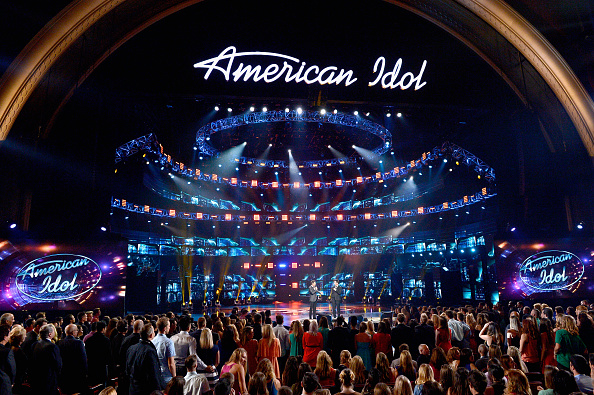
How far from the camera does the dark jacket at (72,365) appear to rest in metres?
7.08

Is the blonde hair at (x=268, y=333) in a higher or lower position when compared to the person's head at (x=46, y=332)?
lower

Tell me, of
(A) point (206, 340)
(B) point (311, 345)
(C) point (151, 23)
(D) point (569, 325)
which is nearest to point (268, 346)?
(B) point (311, 345)

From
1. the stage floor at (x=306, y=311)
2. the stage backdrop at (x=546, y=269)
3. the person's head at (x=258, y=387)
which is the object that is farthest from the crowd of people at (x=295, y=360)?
the stage floor at (x=306, y=311)

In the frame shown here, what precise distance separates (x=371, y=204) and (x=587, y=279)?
82.0ft

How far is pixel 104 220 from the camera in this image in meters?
19.1

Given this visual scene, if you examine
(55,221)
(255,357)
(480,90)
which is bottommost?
(255,357)

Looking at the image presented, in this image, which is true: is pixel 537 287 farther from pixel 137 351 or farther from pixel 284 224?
pixel 284 224

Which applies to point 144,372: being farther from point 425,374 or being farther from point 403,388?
point 425,374

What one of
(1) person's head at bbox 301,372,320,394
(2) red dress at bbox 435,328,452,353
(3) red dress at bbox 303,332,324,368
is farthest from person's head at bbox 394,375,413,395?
(2) red dress at bbox 435,328,452,353

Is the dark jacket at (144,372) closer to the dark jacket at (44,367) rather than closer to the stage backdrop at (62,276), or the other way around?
the dark jacket at (44,367)

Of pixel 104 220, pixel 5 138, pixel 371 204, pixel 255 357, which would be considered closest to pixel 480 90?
pixel 255 357

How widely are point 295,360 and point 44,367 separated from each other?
4120 millimetres

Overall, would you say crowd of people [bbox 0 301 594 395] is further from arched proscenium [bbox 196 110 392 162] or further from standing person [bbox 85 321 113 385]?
arched proscenium [bbox 196 110 392 162]

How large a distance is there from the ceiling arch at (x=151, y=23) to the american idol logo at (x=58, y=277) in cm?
518
